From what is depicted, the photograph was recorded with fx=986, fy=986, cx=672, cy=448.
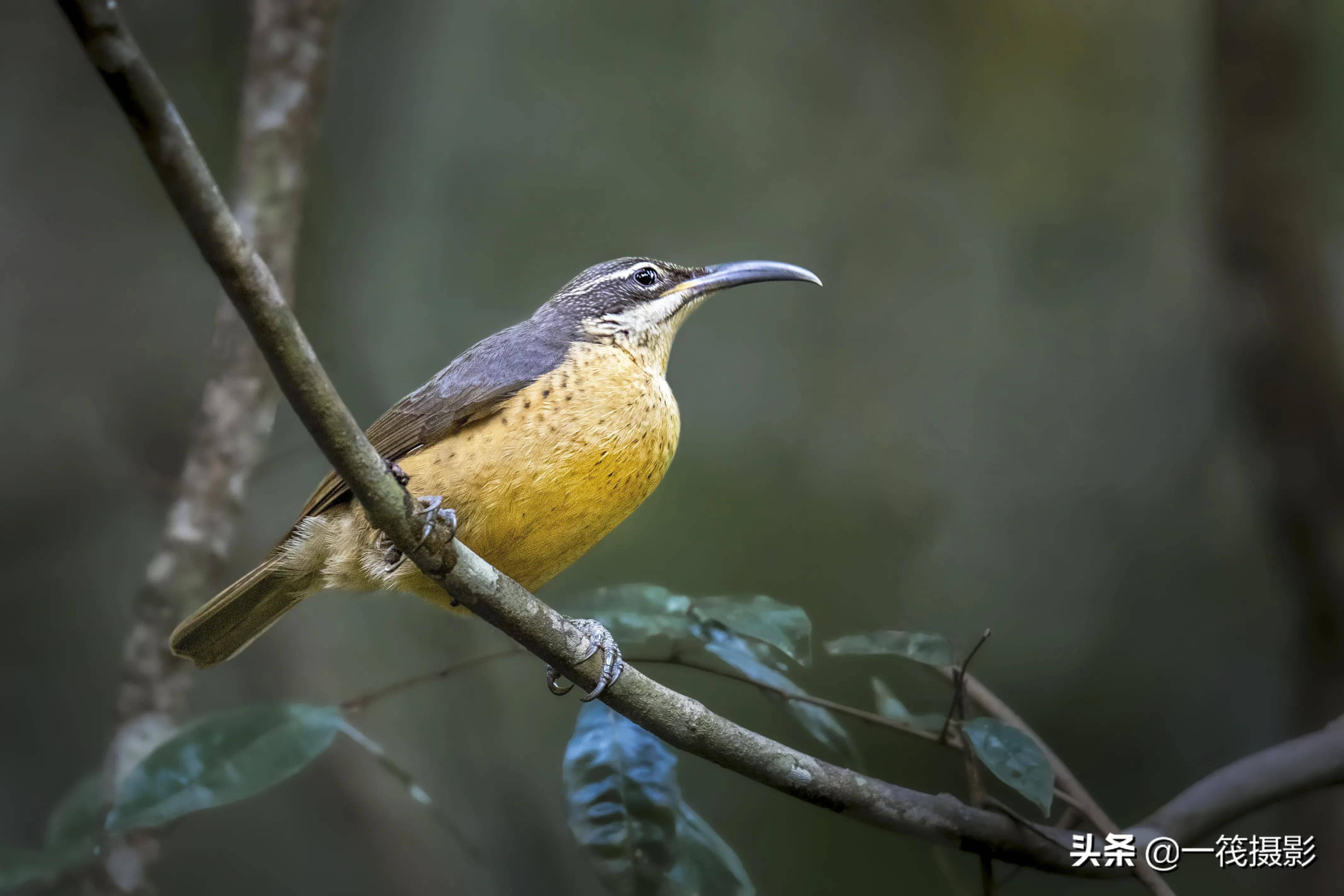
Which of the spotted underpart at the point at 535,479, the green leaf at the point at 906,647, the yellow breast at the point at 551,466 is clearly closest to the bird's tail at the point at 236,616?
the spotted underpart at the point at 535,479

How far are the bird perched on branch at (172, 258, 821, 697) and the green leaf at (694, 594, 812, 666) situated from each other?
30cm

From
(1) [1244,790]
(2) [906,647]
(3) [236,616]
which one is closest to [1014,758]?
(2) [906,647]

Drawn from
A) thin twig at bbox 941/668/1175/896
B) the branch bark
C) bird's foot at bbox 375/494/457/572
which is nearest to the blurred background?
the branch bark

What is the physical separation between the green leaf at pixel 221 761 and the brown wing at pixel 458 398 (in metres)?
Result: 0.49

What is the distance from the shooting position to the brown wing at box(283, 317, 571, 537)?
7.68 ft

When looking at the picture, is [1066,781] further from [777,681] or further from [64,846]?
[64,846]

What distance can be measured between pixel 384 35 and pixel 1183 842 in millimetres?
4139

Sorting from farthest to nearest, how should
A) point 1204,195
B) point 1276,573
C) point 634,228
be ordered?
1. point 634,228
2. point 1204,195
3. point 1276,573

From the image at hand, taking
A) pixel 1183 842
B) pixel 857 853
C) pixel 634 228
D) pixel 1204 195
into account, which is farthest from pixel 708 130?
pixel 1183 842

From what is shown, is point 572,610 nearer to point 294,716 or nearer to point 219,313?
point 294,716

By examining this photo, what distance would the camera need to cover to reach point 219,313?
371 cm

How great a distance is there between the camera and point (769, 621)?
228 centimetres

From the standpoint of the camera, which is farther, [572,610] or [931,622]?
[931,622]

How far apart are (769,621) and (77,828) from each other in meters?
1.78
